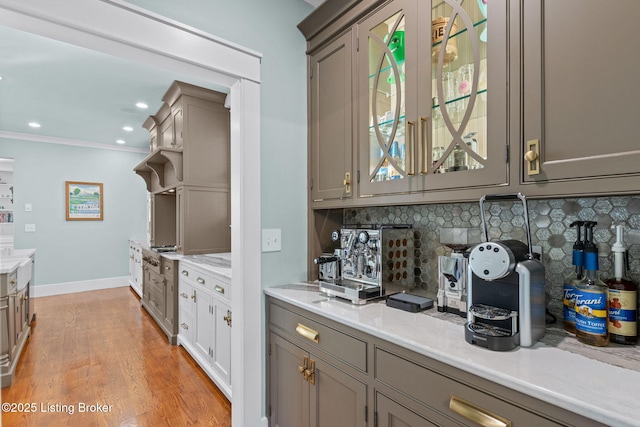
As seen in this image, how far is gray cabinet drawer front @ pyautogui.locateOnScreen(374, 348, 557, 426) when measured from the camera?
810 millimetres

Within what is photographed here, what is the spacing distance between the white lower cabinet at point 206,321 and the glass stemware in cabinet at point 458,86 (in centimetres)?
166

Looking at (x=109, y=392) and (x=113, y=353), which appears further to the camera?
(x=113, y=353)

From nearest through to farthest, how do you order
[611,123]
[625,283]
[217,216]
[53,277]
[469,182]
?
1. [611,123]
2. [625,283]
3. [469,182]
4. [217,216]
5. [53,277]

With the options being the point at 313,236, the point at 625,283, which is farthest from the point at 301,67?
the point at 625,283

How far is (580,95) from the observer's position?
91 cm

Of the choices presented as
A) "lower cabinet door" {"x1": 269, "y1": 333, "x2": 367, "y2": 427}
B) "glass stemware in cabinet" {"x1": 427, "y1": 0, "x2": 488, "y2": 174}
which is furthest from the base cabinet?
"glass stemware in cabinet" {"x1": 427, "y1": 0, "x2": 488, "y2": 174}

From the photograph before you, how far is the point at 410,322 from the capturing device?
1.21 m

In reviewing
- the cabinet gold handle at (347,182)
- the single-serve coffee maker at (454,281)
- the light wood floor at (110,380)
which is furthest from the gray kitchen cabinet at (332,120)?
the light wood floor at (110,380)

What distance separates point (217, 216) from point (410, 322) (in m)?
2.93

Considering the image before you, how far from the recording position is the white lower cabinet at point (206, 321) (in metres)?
2.24

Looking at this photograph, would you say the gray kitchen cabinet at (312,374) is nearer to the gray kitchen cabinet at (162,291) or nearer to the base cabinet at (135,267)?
the gray kitchen cabinet at (162,291)

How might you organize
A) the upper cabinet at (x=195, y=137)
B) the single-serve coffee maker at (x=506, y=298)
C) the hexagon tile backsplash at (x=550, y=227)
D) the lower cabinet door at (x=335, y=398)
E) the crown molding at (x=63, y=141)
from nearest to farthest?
1. the single-serve coffee maker at (x=506, y=298)
2. the hexagon tile backsplash at (x=550, y=227)
3. the lower cabinet door at (x=335, y=398)
4. the upper cabinet at (x=195, y=137)
5. the crown molding at (x=63, y=141)

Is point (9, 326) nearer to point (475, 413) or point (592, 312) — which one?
point (475, 413)

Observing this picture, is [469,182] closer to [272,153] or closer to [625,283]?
[625,283]
